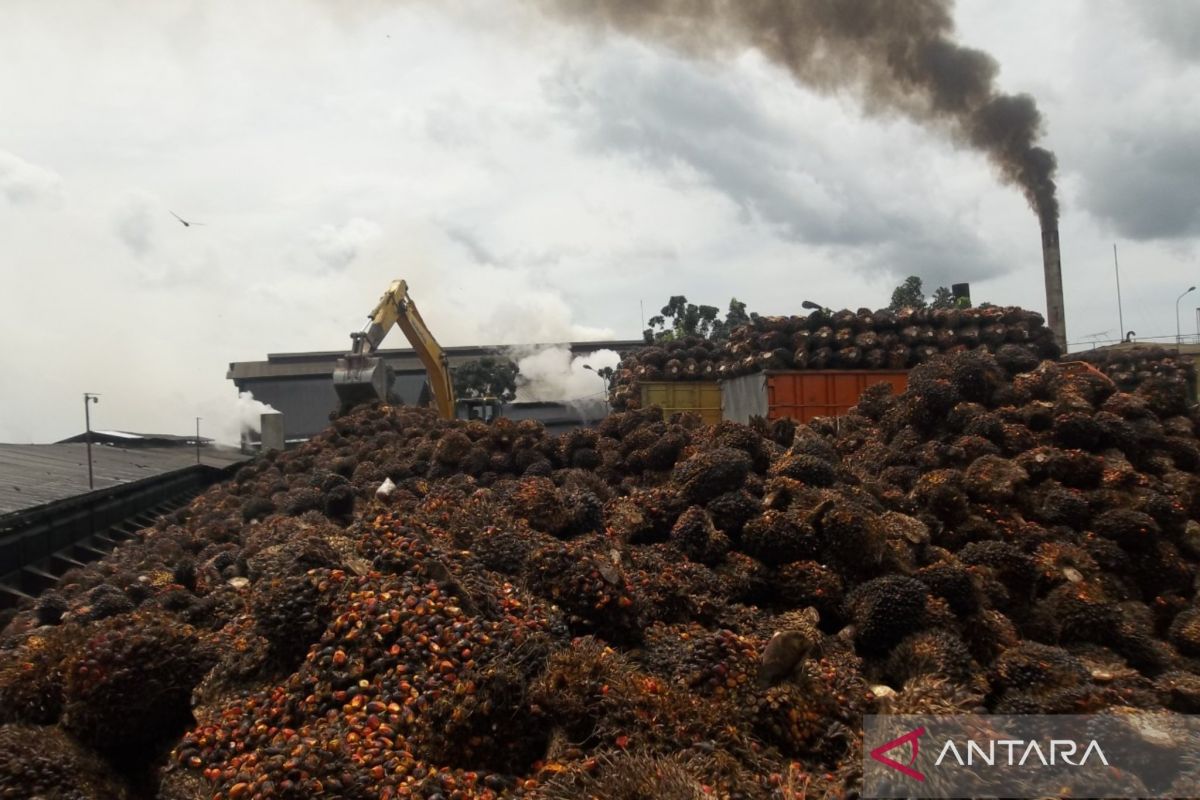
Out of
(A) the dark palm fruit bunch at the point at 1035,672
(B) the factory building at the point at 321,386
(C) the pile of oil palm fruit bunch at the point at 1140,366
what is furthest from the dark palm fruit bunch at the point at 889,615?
(B) the factory building at the point at 321,386

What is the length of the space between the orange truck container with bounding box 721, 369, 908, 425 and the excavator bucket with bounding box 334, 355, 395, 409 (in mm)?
9108

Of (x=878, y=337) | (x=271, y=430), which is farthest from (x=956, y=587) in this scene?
(x=271, y=430)

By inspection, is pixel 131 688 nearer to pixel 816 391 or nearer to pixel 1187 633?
pixel 1187 633

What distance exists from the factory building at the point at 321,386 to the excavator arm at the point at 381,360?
14.8m

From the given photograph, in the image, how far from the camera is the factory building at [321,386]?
4256 cm

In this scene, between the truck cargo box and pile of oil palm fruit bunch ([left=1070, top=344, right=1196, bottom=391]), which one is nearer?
pile of oil palm fruit bunch ([left=1070, top=344, right=1196, bottom=391])

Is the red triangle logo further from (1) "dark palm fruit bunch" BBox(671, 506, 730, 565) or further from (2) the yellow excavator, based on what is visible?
(2) the yellow excavator

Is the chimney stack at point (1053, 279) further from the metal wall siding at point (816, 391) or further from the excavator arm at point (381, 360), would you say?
the excavator arm at point (381, 360)

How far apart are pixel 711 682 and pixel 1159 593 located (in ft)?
20.1

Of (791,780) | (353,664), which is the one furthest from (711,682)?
(353,664)

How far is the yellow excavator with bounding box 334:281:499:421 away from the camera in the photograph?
69.8 ft

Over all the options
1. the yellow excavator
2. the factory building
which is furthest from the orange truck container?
the factory building

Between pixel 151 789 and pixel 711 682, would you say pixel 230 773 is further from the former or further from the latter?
pixel 711 682

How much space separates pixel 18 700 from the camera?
5547 mm
